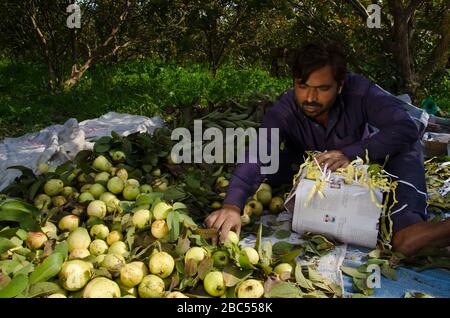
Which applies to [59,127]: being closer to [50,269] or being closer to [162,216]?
[162,216]

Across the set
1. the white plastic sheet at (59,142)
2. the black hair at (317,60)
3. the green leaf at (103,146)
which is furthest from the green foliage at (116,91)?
the black hair at (317,60)

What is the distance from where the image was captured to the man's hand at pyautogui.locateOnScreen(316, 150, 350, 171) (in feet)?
6.91

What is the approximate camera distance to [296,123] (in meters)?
2.50

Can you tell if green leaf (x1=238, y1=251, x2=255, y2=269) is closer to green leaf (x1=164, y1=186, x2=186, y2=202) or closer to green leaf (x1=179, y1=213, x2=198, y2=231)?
green leaf (x1=179, y1=213, x2=198, y2=231)

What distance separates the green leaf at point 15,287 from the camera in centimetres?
150

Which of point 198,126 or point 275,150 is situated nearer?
point 275,150

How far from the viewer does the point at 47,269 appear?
5.38ft

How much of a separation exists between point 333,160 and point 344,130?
0.35m

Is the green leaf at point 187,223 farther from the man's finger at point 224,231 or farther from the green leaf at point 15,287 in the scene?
the green leaf at point 15,287

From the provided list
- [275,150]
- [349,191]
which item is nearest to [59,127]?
[275,150]

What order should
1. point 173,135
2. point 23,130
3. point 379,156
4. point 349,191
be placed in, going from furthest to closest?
point 23,130, point 173,135, point 379,156, point 349,191

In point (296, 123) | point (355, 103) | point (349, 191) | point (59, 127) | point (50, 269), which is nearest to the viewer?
point (50, 269)

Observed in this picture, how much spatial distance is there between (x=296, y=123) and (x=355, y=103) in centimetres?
33

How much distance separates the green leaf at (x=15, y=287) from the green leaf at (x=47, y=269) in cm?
4
